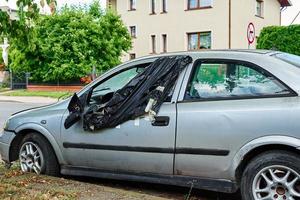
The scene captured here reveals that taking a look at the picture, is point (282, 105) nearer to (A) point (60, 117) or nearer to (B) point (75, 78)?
(A) point (60, 117)

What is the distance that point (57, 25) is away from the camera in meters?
33.6

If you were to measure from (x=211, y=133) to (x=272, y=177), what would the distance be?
→ 717 millimetres

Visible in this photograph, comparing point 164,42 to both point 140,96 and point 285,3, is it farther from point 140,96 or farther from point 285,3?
point 140,96

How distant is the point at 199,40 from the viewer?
37.0 metres

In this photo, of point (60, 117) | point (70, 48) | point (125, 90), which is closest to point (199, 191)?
point (125, 90)

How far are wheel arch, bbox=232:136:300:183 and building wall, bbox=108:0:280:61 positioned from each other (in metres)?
30.1

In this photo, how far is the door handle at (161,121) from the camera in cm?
565

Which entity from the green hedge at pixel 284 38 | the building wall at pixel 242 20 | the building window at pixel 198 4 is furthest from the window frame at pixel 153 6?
the green hedge at pixel 284 38

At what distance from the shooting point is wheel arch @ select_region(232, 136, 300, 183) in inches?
195

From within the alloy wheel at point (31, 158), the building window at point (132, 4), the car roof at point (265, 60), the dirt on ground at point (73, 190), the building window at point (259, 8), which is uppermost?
the building window at point (132, 4)

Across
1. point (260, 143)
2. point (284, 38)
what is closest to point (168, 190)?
point (260, 143)

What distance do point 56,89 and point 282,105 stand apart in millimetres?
30938

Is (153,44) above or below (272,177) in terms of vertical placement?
above

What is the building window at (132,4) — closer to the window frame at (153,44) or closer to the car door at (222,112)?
the window frame at (153,44)
